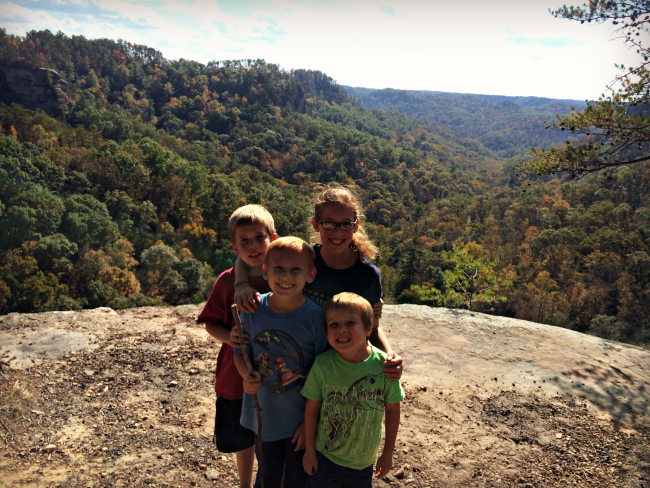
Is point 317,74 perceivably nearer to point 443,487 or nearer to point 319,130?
point 319,130

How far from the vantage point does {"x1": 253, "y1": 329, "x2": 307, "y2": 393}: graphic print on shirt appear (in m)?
2.01

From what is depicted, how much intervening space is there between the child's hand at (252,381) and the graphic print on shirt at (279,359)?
0.28 feet

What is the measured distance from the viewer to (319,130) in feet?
295

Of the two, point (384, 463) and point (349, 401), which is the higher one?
point (349, 401)

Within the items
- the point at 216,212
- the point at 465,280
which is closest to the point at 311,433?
the point at 465,280

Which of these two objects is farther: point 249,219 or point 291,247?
point 249,219

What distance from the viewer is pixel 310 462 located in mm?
2041

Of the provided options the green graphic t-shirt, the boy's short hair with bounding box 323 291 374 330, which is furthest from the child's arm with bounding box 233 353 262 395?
the boy's short hair with bounding box 323 291 374 330

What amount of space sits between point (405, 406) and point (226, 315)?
309 cm

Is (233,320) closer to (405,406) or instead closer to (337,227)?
(337,227)

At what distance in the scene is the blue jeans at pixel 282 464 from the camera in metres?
2.07

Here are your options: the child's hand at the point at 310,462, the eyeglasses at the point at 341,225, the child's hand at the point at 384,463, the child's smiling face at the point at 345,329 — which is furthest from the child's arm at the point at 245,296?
the child's hand at the point at 384,463

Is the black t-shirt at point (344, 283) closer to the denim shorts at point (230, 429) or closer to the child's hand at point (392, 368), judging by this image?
the child's hand at point (392, 368)

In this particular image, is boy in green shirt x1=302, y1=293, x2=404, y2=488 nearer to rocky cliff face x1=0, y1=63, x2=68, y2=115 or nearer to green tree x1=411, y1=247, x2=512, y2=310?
green tree x1=411, y1=247, x2=512, y2=310
